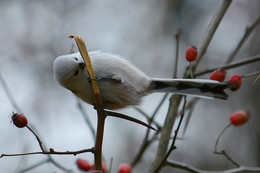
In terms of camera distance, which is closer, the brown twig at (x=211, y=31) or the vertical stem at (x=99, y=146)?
the vertical stem at (x=99, y=146)

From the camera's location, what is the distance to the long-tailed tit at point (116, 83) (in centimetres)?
202

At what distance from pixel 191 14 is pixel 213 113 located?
6.62ft

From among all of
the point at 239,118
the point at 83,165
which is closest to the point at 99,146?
the point at 83,165

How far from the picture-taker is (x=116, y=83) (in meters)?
2.16

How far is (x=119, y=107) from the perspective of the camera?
2.29m

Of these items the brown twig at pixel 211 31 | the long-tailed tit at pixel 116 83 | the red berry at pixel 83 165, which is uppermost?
the brown twig at pixel 211 31

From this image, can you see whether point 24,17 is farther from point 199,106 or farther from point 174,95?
point 174,95

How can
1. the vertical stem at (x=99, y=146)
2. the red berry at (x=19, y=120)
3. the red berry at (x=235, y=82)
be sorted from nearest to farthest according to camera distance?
the vertical stem at (x=99, y=146) → the red berry at (x=19, y=120) → the red berry at (x=235, y=82)

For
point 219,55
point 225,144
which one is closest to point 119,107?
point 225,144

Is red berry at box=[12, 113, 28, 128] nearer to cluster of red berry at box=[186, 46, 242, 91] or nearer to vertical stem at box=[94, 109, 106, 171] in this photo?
vertical stem at box=[94, 109, 106, 171]

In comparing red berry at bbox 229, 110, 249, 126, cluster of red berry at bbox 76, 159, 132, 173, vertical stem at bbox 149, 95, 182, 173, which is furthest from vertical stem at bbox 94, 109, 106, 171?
red berry at bbox 229, 110, 249, 126

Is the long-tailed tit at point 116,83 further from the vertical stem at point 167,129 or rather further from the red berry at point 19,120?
the red berry at point 19,120

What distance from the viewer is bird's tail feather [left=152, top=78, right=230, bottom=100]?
2.01 meters

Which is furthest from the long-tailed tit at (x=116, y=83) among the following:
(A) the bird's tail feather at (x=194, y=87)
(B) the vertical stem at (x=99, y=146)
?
(B) the vertical stem at (x=99, y=146)
